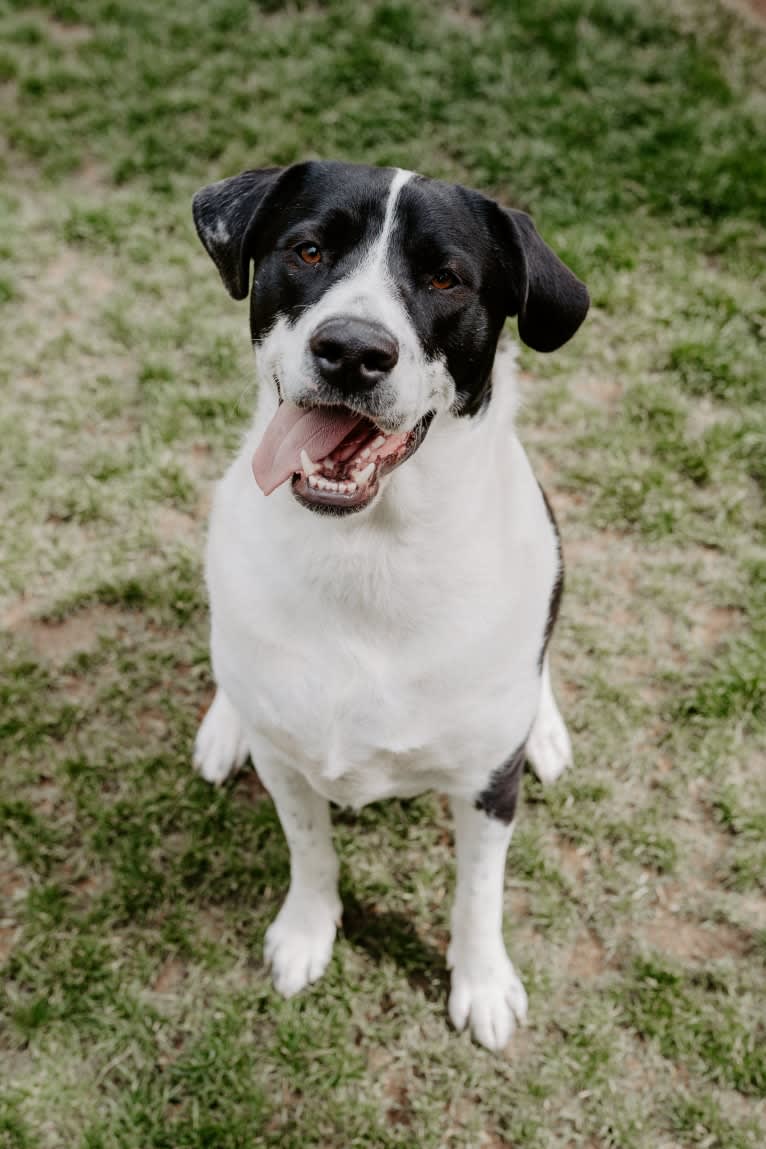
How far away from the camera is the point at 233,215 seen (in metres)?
2.27

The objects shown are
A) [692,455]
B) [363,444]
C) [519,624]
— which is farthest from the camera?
[692,455]

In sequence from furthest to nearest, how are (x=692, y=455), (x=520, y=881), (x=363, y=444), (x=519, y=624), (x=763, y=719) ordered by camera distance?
(x=692, y=455) → (x=763, y=719) → (x=520, y=881) → (x=519, y=624) → (x=363, y=444)

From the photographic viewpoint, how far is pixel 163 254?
4793 millimetres

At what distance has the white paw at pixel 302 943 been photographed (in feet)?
9.86

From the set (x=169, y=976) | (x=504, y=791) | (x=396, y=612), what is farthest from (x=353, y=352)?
(x=169, y=976)

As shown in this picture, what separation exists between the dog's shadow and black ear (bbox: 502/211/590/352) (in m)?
1.75

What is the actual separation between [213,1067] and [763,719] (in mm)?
1961

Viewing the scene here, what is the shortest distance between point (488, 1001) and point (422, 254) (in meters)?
1.92

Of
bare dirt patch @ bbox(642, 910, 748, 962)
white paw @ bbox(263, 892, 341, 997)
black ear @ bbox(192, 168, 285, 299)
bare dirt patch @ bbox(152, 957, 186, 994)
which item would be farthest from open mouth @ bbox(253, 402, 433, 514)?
bare dirt patch @ bbox(642, 910, 748, 962)

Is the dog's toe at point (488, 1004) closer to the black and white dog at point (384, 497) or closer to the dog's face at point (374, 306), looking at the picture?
the black and white dog at point (384, 497)

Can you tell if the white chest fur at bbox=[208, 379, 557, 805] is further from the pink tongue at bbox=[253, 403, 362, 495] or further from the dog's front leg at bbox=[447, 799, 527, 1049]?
the dog's front leg at bbox=[447, 799, 527, 1049]

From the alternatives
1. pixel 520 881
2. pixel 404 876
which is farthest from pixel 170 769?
pixel 520 881

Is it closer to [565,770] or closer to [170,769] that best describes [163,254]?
[170,769]

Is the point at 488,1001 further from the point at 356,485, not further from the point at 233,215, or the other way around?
the point at 233,215
